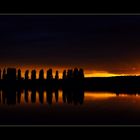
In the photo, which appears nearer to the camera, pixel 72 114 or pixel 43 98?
pixel 72 114

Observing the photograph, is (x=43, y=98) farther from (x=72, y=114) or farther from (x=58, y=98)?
(x=72, y=114)

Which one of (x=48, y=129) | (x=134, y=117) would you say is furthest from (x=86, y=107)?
(x=48, y=129)

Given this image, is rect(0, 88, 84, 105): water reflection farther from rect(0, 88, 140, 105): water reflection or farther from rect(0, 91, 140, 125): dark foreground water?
rect(0, 91, 140, 125): dark foreground water

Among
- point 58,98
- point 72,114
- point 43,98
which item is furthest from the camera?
point 43,98

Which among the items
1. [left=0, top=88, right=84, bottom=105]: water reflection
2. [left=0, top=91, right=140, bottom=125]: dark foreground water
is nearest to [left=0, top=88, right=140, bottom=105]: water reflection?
[left=0, top=88, right=84, bottom=105]: water reflection

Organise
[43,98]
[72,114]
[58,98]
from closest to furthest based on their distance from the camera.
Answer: [72,114] < [58,98] < [43,98]

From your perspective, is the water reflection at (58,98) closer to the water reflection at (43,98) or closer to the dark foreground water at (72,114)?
the water reflection at (43,98)

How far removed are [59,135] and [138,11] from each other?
7.17 feet

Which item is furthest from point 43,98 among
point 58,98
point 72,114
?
point 72,114

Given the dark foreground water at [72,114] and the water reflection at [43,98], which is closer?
the dark foreground water at [72,114]

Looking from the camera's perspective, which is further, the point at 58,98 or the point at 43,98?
the point at 43,98

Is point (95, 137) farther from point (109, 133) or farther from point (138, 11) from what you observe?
point (138, 11)

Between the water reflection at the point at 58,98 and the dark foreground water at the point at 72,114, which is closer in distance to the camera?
the dark foreground water at the point at 72,114

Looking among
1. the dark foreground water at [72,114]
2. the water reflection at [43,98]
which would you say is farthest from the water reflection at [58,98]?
the dark foreground water at [72,114]
